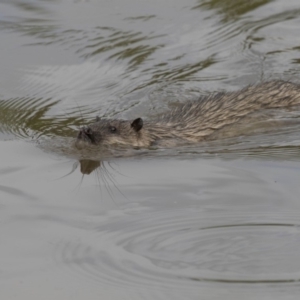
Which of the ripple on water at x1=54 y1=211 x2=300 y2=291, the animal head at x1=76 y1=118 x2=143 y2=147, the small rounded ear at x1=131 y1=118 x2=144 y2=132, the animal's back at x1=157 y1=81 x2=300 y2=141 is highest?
the animal's back at x1=157 y1=81 x2=300 y2=141

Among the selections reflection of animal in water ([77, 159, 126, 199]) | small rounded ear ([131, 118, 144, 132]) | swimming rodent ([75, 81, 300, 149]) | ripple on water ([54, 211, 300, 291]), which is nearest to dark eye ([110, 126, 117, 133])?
swimming rodent ([75, 81, 300, 149])

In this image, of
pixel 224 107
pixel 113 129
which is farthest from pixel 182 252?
pixel 224 107

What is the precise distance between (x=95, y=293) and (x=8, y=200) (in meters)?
1.54

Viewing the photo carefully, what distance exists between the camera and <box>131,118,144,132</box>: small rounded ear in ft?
24.7

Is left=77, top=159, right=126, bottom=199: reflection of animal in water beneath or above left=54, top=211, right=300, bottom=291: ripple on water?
above

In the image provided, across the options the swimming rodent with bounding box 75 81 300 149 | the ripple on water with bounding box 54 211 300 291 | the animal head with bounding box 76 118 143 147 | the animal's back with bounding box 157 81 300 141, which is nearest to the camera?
the ripple on water with bounding box 54 211 300 291

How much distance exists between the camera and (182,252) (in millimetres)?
4855

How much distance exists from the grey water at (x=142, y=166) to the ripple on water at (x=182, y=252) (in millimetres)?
11

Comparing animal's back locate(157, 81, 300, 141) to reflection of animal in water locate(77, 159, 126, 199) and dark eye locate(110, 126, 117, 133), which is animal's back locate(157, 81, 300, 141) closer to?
dark eye locate(110, 126, 117, 133)

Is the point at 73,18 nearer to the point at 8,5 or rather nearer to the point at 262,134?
the point at 8,5

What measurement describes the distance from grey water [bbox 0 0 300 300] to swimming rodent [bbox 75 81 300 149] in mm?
259

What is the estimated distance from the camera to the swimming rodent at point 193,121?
7473 mm

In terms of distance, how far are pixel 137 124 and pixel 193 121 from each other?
2.57 ft

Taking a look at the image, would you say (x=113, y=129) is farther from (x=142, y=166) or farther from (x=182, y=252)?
(x=182, y=252)
